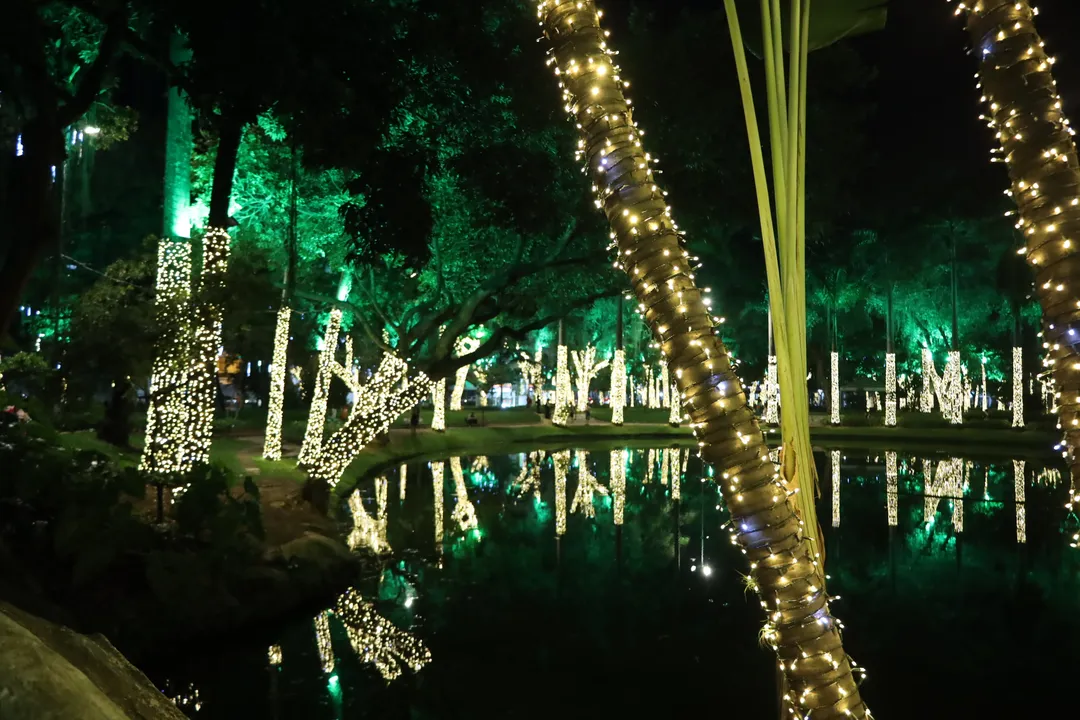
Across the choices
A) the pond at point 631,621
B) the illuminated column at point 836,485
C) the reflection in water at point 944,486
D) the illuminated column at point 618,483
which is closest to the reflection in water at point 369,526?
the pond at point 631,621

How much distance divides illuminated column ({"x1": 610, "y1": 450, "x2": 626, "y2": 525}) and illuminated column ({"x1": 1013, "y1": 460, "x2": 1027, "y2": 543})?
6838 mm

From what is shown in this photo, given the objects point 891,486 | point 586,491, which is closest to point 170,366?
point 586,491

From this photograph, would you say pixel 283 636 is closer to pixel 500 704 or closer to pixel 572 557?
pixel 500 704

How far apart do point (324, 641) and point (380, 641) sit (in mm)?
598

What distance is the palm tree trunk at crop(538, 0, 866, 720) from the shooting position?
9.22 ft

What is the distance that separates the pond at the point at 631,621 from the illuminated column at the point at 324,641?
32 millimetres

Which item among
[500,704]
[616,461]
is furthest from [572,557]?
[616,461]

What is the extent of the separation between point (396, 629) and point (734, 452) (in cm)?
733

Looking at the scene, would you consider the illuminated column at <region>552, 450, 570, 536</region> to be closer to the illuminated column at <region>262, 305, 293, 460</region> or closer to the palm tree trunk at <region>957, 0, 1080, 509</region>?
the illuminated column at <region>262, 305, 293, 460</region>

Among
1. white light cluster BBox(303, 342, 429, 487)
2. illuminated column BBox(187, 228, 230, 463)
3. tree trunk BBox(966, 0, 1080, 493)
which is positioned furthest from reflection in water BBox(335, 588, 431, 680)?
tree trunk BBox(966, 0, 1080, 493)

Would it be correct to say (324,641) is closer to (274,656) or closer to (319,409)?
(274,656)

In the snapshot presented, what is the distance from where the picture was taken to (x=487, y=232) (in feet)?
67.7

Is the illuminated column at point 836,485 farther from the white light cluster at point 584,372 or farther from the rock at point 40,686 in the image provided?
the white light cluster at point 584,372

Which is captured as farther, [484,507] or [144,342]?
[484,507]
